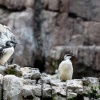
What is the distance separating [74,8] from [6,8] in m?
3.10

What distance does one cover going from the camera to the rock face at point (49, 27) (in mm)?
14031

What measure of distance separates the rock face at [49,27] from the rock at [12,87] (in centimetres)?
792

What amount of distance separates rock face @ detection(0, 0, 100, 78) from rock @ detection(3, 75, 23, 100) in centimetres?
792

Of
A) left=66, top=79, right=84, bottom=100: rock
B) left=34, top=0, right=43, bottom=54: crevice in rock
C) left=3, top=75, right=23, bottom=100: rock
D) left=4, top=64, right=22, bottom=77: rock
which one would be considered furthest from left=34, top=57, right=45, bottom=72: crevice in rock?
Answer: left=3, top=75, right=23, bottom=100: rock

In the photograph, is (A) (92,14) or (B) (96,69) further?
(A) (92,14)

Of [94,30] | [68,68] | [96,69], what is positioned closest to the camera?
[68,68]

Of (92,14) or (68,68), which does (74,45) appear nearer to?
(92,14)

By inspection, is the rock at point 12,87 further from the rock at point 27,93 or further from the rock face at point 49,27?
the rock face at point 49,27

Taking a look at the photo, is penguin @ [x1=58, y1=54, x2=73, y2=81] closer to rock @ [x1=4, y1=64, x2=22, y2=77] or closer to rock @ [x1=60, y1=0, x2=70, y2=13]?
rock @ [x1=4, y1=64, x2=22, y2=77]

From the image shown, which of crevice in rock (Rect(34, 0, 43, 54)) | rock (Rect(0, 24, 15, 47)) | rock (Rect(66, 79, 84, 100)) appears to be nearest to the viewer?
rock (Rect(66, 79, 84, 100))

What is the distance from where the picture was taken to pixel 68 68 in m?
6.73

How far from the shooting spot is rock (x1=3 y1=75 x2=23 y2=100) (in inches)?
221

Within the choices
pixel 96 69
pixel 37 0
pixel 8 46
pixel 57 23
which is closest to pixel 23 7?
pixel 37 0

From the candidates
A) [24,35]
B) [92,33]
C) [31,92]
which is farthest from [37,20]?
[31,92]
